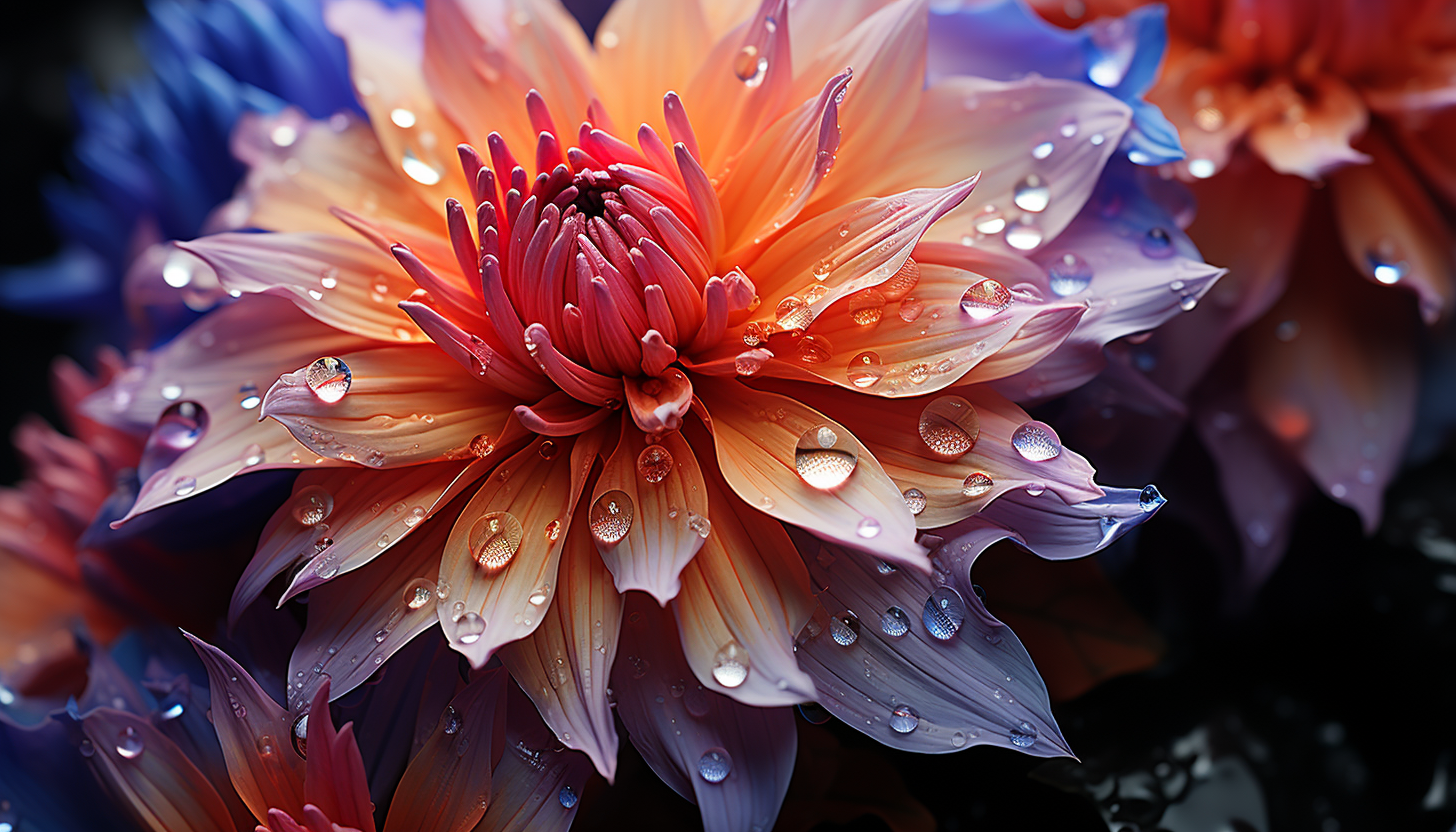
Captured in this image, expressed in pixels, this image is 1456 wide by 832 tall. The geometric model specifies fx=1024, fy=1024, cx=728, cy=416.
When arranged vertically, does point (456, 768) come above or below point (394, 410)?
below

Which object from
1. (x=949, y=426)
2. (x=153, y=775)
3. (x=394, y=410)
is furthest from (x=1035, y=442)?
(x=153, y=775)

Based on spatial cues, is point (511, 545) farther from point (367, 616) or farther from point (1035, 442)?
point (1035, 442)

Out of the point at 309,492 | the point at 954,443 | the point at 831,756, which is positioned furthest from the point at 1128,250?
the point at 309,492

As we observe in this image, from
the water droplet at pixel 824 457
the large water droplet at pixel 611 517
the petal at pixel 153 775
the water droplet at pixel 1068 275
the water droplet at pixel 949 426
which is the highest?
the water droplet at pixel 824 457

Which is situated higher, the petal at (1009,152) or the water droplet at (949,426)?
the petal at (1009,152)

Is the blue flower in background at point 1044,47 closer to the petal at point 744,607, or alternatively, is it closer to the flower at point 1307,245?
the flower at point 1307,245

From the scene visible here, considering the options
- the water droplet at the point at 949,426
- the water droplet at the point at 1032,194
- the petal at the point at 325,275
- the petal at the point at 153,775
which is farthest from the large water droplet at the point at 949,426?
the petal at the point at 153,775

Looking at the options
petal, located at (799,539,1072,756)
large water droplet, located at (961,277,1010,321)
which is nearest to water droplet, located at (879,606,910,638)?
petal, located at (799,539,1072,756)
